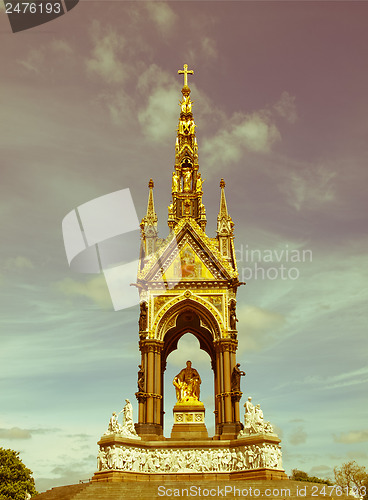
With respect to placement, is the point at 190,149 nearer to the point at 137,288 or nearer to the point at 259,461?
the point at 137,288

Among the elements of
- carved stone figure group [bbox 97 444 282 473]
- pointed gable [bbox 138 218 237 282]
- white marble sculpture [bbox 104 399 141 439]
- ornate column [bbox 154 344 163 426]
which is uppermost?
pointed gable [bbox 138 218 237 282]

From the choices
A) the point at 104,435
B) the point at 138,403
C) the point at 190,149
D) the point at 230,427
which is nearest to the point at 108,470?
the point at 104,435

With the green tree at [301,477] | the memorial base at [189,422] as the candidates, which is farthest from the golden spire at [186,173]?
the green tree at [301,477]

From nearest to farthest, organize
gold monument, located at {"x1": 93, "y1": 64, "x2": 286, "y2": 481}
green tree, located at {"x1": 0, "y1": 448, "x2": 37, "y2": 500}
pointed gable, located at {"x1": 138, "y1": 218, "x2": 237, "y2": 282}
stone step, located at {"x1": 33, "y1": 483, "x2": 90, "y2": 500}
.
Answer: stone step, located at {"x1": 33, "y1": 483, "x2": 90, "y2": 500} → gold monument, located at {"x1": 93, "y1": 64, "x2": 286, "y2": 481} → pointed gable, located at {"x1": 138, "y1": 218, "x2": 237, "y2": 282} → green tree, located at {"x1": 0, "y1": 448, "x2": 37, "y2": 500}

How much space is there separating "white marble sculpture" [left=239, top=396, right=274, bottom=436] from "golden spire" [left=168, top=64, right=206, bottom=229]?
1169cm

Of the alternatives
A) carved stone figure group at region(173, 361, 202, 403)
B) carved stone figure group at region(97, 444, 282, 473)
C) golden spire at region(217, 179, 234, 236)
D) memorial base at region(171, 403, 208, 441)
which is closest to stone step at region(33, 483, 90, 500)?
carved stone figure group at region(97, 444, 282, 473)

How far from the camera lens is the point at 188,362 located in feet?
108

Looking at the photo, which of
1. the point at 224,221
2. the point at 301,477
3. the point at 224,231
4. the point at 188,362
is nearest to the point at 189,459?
the point at 188,362

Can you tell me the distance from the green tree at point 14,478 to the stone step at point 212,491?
17.2 metres

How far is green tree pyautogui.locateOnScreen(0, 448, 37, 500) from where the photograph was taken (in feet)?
129

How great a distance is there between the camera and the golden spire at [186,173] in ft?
117

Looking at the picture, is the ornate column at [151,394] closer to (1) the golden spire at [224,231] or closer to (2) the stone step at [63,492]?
(2) the stone step at [63,492]

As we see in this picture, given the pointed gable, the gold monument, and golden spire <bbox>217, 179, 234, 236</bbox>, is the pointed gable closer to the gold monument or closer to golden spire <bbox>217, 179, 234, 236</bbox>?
the gold monument

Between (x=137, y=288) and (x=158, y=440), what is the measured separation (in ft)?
28.2
